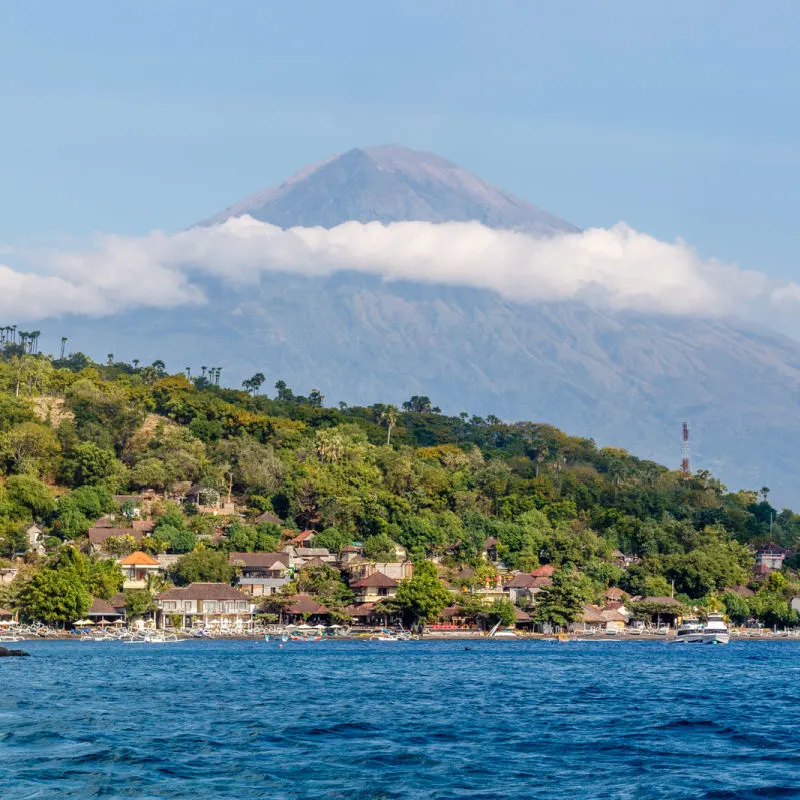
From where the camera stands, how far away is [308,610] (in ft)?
364

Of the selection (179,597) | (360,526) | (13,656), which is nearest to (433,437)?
(360,526)

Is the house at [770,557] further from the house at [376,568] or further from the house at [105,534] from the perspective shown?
the house at [105,534]

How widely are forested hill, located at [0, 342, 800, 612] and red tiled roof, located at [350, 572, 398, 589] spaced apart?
894 centimetres

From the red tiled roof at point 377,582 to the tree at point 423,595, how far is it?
24.7 feet

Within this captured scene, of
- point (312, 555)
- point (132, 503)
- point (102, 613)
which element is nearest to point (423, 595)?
point (312, 555)

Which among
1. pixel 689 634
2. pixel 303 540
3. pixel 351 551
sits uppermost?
pixel 303 540

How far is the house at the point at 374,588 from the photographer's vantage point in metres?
113

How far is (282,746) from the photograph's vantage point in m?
34.9

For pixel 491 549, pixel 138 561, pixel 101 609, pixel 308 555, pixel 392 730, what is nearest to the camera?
pixel 392 730

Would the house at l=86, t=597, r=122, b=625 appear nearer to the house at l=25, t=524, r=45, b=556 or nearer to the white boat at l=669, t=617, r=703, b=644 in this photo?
the house at l=25, t=524, r=45, b=556

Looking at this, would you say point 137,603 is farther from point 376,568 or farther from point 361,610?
point 376,568

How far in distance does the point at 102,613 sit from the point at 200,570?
550 inches

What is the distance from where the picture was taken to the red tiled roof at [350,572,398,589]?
112938 mm

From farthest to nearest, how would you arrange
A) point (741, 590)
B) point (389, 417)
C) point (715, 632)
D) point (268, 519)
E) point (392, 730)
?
point (389, 417) < point (741, 590) < point (268, 519) < point (715, 632) < point (392, 730)
